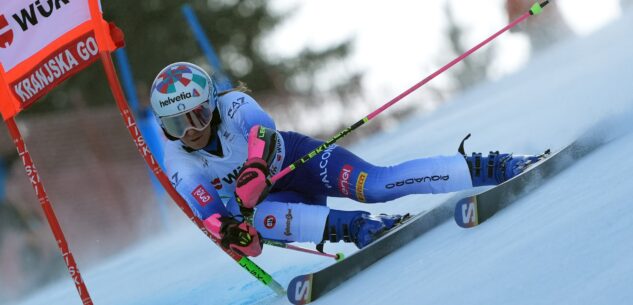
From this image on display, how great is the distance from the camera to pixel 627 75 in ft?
22.9

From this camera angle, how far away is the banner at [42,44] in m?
4.87

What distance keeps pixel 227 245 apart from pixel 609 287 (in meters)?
2.18

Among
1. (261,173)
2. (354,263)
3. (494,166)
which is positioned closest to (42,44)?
(261,173)

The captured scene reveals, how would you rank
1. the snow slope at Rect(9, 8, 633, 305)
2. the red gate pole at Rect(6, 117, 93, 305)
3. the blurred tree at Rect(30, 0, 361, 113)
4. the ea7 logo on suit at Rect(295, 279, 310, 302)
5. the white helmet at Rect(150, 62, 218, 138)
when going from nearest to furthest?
1. the snow slope at Rect(9, 8, 633, 305)
2. the ea7 logo on suit at Rect(295, 279, 310, 302)
3. the white helmet at Rect(150, 62, 218, 138)
4. the red gate pole at Rect(6, 117, 93, 305)
5. the blurred tree at Rect(30, 0, 361, 113)

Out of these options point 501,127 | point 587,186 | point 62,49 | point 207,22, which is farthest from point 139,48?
point 587,186

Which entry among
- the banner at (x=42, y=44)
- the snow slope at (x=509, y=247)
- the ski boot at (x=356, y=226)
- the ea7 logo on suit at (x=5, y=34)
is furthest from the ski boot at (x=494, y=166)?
the ea7 logo on suit at (x=5, y=34)

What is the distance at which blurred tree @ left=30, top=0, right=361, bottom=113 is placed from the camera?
71.8 feet

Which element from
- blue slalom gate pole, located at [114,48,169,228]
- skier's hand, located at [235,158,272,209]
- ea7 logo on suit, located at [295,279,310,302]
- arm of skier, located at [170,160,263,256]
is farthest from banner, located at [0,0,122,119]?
blue slalom gate pole, located at [114,48,169,228]

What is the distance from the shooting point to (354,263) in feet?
14.4

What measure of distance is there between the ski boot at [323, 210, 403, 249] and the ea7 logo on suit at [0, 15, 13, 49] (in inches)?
64.7

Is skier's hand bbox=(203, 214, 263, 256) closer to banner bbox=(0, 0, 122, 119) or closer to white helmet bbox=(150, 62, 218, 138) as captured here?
white helmet bbox=(150, 62, 218, 138)

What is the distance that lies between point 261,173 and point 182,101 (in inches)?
19.3

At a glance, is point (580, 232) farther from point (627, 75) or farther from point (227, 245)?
point (627, 75)

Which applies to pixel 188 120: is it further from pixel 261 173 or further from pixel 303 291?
pixel 303 291
